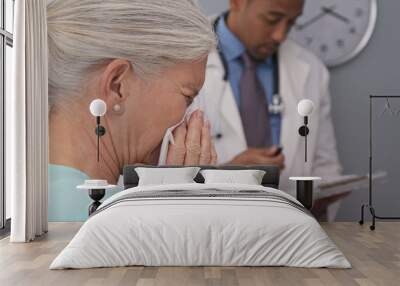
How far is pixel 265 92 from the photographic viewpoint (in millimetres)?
7957

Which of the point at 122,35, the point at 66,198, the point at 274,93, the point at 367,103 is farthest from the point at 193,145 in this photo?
the point at 367,103

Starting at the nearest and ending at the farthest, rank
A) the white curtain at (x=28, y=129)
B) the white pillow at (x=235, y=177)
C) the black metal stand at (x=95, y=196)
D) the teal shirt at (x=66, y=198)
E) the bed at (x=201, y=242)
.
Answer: the bed at (x=201, y=242)
the white curtain at (x=28, y=129)
the white pillow at (x=235, y=177)
the black metal stand at (x=95, y=196)
the teal shirt at (x=66, y=198)

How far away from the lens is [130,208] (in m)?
5.22

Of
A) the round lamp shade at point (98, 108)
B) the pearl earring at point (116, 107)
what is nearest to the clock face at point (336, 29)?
the pearl earring at point (116, 107)

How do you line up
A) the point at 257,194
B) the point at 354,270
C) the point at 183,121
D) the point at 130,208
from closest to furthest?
the point at 354,270
the point at 130,208
the point at 257,194
the point at 183,121

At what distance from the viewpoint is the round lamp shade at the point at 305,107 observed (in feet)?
24.9

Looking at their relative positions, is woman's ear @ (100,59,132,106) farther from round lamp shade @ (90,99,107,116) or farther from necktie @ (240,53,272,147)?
necktie @ (240,53,272,147)

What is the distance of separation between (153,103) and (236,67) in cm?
110

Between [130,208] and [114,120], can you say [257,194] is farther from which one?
[114,120]

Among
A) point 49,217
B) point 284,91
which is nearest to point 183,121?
point 284,91

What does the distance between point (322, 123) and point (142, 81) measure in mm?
2263

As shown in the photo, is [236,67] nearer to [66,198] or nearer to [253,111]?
[253,111]

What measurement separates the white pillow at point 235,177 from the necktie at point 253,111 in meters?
0.64

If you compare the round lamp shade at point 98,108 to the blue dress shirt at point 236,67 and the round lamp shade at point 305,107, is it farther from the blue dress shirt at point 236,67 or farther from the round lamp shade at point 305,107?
the round lamp shade at point 305,107
